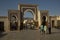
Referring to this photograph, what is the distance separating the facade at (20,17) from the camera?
54.2m

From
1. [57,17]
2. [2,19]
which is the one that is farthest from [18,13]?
[57,17]

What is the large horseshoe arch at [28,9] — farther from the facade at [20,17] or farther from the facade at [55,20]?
the facade at [55,20]

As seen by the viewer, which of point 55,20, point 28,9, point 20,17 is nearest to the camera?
point 20,17

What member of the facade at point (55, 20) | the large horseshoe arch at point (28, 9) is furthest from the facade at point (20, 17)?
the facade at point (55, 20)

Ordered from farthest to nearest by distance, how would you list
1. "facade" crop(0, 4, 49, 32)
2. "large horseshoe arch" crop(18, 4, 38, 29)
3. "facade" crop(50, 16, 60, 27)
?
1. "facade" crop(50, 16, 60, 27)
2. "large horseshoe arch" crop(18, 4, 38, 29)
3. "facade" crop(0, 4, 49, 32)

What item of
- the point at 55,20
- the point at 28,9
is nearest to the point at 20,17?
the point at 28,9

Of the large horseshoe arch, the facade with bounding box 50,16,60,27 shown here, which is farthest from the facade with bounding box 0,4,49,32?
the facade with bounding box 50,16,60,27

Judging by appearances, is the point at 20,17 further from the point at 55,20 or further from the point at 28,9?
the point at 55,20

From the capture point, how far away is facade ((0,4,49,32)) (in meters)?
54.2

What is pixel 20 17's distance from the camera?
188 ft

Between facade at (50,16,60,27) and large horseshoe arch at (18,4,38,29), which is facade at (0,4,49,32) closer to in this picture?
large horseshoe arch at (18,4,38,29)

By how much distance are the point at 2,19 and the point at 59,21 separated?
18.3m

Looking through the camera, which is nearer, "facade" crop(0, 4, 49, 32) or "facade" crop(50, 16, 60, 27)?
"facade" crop(0, 4, 49, 32)

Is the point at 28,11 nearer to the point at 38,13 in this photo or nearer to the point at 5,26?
the point at 38,13
